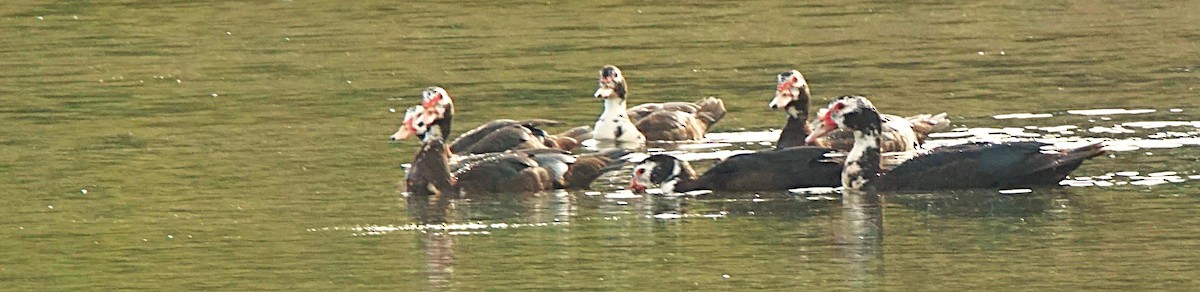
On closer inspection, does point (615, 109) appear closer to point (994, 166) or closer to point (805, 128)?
point (805, 128)

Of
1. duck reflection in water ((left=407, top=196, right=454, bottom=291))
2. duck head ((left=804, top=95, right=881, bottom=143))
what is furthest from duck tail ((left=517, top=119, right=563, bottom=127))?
duck head ((left=804, top=95, right=881, bottom=143))

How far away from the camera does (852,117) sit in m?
15.9

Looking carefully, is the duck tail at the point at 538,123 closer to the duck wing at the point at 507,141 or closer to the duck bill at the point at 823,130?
the duck wing at the point at 507,141

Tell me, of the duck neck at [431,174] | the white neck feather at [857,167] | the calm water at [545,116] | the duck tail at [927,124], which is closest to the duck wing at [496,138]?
the calm water at [545,116]

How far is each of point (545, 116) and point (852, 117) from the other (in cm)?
436

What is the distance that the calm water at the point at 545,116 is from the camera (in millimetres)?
12742

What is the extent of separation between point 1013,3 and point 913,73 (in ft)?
23.5

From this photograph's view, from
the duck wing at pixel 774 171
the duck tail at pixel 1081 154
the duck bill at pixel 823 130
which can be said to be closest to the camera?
the duck tail at pixel 1081 154

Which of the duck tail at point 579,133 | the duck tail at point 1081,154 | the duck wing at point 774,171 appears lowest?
the duck tail at point 579,133

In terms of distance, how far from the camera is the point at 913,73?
2203 cm

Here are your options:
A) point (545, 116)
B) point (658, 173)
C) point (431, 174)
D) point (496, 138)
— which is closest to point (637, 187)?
point (658, 173)

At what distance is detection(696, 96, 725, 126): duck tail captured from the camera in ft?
61.8

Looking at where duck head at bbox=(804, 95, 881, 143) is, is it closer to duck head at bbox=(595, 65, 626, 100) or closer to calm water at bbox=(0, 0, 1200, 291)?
calm water at bbox=(0, 0, 1200, 291)

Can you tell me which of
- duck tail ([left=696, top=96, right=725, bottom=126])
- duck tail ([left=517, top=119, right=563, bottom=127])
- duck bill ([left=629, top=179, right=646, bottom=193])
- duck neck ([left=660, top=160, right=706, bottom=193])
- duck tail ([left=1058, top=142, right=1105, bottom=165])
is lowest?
duck tail ([left=696, top=96, right=725, bottom=126])
